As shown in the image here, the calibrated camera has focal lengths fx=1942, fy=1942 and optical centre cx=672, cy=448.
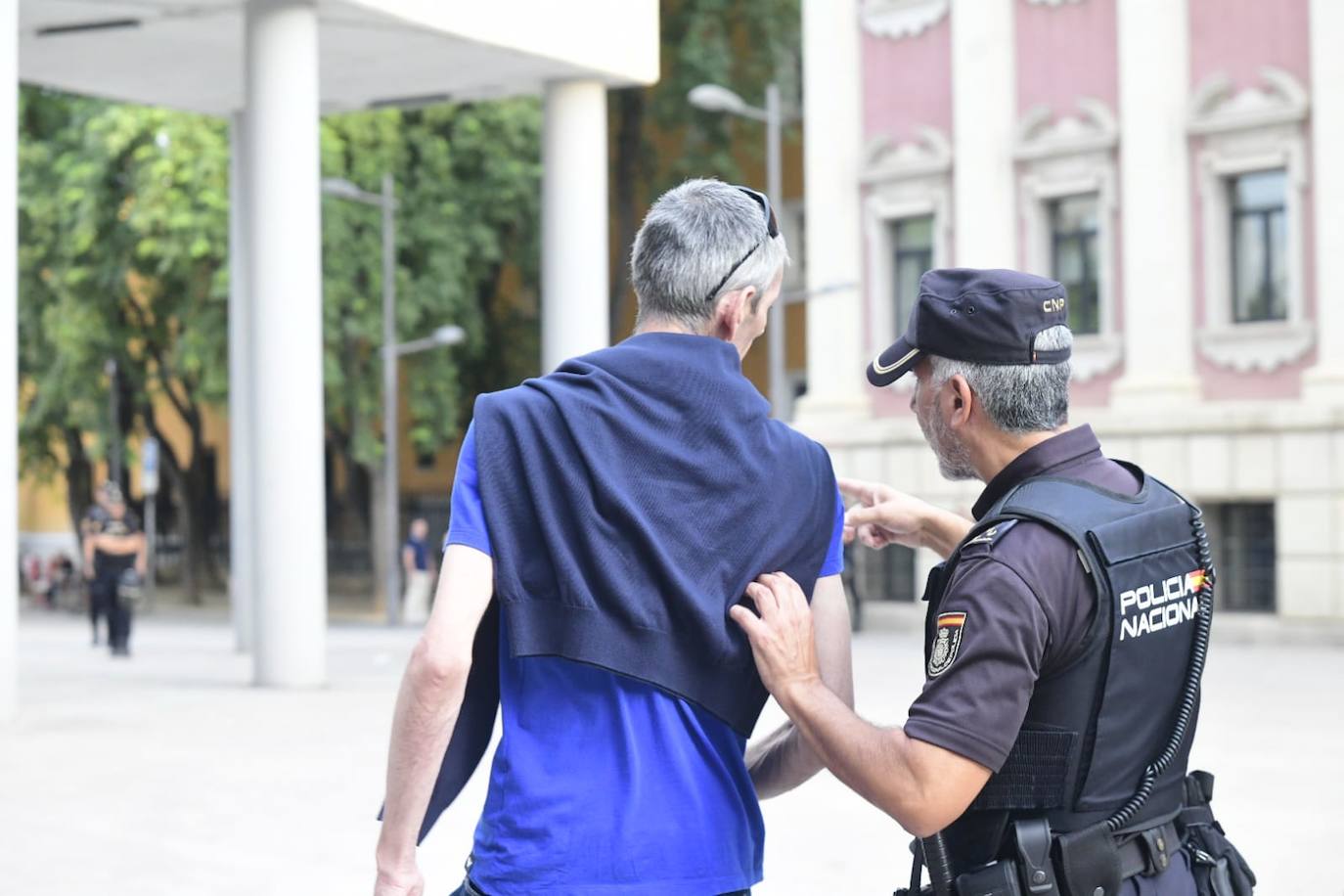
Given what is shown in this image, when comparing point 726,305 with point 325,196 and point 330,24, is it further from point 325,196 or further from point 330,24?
point 325,196

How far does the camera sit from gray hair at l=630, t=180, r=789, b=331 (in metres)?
3.08

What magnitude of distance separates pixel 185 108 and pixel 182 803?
44.8ft

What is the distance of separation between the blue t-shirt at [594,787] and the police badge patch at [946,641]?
399 millimetres

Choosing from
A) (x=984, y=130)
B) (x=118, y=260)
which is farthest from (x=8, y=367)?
(x=118, y=260)

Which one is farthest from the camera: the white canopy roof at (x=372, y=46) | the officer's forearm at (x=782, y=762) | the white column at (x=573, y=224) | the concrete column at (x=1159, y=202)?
the concrete column at (x=1159, y=202)

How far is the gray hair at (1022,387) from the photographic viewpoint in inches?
118

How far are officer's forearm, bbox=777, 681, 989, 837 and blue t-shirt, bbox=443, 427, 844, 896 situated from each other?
180 mm

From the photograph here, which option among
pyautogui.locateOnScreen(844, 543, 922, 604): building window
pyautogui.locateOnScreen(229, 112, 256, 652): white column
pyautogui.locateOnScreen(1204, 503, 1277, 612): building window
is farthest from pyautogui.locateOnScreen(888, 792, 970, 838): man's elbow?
pyautogui.locateOnScreen(844, 543, 922, 604): building window

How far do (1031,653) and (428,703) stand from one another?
0.91 m

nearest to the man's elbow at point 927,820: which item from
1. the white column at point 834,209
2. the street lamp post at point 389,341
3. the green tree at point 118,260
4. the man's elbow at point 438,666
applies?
the man's elbow at point 438,666

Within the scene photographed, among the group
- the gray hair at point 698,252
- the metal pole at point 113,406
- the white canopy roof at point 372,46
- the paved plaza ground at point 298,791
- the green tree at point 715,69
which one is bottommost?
the paved plaza ground at point 298,791

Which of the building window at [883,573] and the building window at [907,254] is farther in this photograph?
the building window at [907,254]

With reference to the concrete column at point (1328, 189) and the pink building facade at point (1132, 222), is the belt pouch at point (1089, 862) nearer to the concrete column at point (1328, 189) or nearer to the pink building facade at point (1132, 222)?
the pink building facade at point (1132, 222)

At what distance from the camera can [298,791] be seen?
10.8 m
